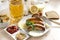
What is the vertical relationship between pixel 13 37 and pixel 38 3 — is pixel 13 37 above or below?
below

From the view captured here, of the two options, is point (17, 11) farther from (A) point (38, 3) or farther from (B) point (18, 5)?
(A) point (38, 3)

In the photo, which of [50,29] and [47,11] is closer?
[50,29]

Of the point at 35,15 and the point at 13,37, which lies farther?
the point at 35,15

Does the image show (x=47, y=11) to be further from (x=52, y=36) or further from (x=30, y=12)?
(x=52, y=36)

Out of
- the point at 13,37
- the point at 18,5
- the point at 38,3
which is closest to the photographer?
the point at 13,37

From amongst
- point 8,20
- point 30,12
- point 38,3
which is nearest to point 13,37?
point 8,20

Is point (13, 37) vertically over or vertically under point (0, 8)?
under

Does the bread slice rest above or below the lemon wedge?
below

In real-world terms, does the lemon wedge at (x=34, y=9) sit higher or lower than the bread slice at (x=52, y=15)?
higher

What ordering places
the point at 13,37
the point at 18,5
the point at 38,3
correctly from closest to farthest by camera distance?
the point at 13,37 < the point at 18,5 < the point at 38,3

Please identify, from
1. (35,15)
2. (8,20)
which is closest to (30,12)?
(35,15)
